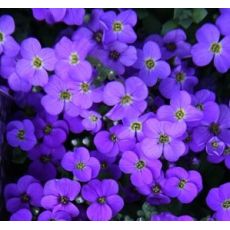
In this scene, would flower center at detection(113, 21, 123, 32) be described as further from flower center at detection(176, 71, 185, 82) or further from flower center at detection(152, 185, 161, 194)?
flower center at detection(152, 185, 161, 194)

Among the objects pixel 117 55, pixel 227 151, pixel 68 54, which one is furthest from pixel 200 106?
pixel 68 54

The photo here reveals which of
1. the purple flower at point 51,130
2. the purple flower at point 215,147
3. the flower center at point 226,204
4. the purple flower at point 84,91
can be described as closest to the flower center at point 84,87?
the purple flower at point 84,91

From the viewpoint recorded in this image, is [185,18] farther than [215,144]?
Yes

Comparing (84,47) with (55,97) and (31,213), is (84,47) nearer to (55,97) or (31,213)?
(55,97)

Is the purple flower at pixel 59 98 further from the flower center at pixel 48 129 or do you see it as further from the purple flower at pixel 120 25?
the purple flower at pixel 120 25

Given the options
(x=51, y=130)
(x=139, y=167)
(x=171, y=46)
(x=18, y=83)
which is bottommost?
(x=139, y=167)

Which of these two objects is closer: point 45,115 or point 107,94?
point 107,94

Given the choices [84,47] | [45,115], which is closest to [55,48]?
[84,47]

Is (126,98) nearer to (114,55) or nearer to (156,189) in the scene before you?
(114,55)
